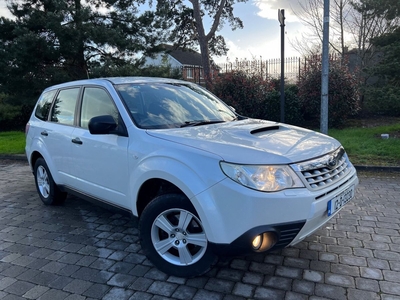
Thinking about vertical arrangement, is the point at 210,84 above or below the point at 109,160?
above

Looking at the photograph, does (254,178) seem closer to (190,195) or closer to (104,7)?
(190,195)

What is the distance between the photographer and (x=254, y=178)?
2559 mm

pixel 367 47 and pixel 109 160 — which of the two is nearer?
pixel 109 160

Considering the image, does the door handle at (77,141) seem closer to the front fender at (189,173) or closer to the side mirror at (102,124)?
the side mirror at (102,124)

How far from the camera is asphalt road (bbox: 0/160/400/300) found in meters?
2.81

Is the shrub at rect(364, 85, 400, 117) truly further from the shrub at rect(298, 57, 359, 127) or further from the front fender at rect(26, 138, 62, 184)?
the front fender at rect(26, 138, 62, 184)

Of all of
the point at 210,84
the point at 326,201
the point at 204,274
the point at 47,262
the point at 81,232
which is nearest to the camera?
the point at 326,201

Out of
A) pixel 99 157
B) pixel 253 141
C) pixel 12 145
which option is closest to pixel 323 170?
pixel 253 141

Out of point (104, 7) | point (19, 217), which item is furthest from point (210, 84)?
point (19, 217)

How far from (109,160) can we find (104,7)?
13829mm

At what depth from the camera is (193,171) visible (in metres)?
2.74

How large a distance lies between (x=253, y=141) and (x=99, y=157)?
173 cm

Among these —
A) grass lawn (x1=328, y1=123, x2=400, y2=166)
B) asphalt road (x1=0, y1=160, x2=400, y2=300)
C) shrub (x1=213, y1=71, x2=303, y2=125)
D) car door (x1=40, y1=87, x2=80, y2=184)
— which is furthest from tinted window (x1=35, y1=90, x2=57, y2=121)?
shrub (x1=213, y1=71, x2=303, y2=125)

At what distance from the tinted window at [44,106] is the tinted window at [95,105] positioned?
3.65 feet
